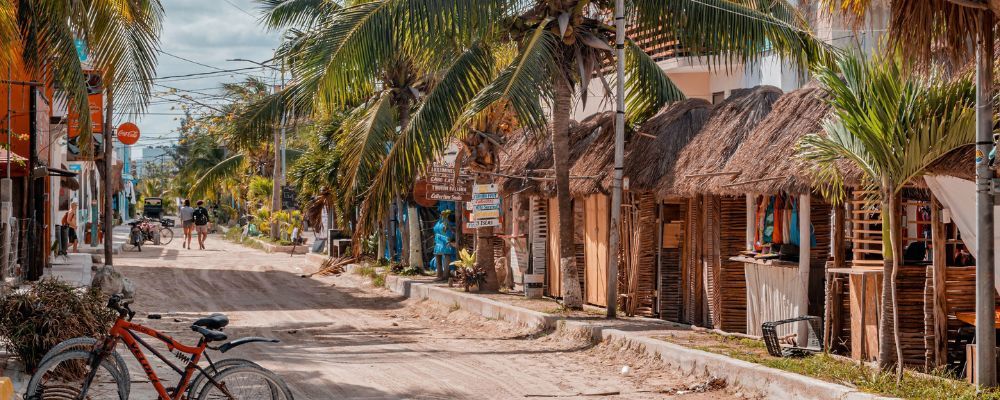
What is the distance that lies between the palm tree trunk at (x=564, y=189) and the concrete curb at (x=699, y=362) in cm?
69

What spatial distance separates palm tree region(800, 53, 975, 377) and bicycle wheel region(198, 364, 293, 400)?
4.85 m

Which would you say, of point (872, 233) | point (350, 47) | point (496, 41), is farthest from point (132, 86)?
point (872, 233)

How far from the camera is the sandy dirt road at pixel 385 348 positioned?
35.3 ft

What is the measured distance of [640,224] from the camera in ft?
53.1

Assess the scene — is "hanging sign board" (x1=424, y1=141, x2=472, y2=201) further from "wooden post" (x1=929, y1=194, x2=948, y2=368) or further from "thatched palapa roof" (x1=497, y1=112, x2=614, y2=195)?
"wooden post" (x1=929, y1=194, x2=948, y2=368)

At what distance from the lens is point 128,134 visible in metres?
32.5

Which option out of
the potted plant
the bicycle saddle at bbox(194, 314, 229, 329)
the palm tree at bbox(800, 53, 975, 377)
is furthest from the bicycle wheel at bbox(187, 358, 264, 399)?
the potted plant

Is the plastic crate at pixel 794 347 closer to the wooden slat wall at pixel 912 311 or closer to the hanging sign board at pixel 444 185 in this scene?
the wooden slat wall at pixel 912 311

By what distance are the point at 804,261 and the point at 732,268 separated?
200cm

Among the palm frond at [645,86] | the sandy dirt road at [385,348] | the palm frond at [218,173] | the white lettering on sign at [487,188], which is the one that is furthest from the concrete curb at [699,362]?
the palm frond at [218,173]

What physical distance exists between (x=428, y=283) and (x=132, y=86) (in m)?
8.54

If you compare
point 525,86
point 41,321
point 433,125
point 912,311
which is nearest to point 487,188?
point 433,125

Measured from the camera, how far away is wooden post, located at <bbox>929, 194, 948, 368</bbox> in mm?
10086

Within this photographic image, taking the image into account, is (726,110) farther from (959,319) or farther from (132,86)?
(132,86)
